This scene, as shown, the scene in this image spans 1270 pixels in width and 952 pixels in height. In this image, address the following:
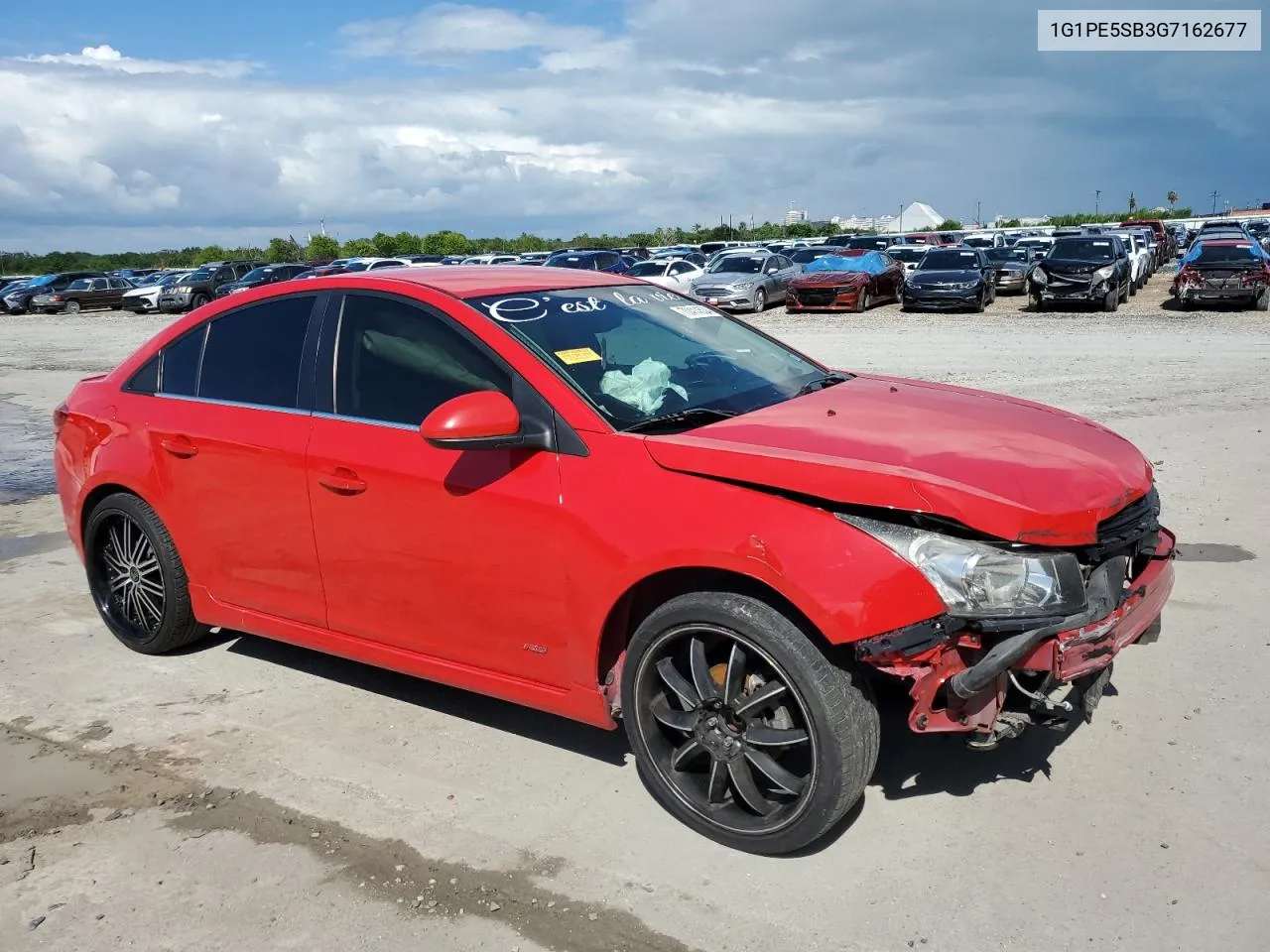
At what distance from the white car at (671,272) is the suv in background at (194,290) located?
1656cm

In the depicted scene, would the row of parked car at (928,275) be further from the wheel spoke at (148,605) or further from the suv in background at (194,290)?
the wheel spoke at (148,605)

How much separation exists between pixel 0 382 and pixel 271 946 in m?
18.6

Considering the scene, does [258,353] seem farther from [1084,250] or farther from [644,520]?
[1084,250]

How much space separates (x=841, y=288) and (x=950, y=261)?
9.29ft

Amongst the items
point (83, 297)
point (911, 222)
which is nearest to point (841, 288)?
point (83, 297)

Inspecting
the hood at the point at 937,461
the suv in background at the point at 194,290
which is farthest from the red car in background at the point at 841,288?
the hood at the point at 937,461

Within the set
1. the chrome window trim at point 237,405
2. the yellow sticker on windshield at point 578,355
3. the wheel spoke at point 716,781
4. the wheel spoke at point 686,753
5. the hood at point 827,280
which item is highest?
the yellow sticker on windshield at point 578,355

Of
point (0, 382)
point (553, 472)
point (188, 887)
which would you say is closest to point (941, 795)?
point (553, 472)

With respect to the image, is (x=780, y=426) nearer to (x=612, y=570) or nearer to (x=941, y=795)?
(x=612, y=570)

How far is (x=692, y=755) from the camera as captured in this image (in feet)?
11.8

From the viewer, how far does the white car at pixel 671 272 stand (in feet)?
95.1

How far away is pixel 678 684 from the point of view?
11.6 ft

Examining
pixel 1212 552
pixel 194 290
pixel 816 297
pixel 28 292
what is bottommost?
pixel 1212 552

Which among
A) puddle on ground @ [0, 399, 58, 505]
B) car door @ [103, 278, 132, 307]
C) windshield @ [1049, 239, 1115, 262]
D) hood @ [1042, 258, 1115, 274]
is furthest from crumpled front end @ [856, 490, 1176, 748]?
car door @ [103, 278, 132, 307]
